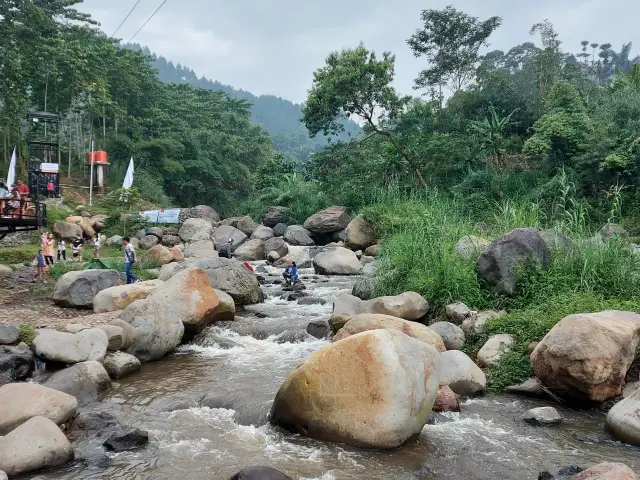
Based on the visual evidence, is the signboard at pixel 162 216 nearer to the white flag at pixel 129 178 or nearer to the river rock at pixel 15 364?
the white flag at pixel 129 178

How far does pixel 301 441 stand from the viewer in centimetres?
584

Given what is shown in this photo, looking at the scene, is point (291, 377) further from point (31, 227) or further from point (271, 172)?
point (271, 172)

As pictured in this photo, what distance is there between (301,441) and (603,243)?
22.1 feet

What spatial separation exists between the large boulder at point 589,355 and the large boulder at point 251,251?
656 inches

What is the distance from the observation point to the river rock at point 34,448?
16.5ft

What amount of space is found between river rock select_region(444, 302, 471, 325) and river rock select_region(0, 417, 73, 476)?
20.9 ft

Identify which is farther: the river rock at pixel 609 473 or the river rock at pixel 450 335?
the river rock at pixel 450 335

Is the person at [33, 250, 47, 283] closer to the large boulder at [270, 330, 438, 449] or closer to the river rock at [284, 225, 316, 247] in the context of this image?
the large boulder at [270, 330, 438, 449]

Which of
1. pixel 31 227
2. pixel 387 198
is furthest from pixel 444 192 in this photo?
pixel 31 227

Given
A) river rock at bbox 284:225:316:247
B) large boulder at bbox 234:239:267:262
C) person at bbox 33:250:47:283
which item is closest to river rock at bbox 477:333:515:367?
person at bbox 33:250:47:283

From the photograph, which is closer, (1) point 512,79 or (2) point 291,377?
(2) point 291,377

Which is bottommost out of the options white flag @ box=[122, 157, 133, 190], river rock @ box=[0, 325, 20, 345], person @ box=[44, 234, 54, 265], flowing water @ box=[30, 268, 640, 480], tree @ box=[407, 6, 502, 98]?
flowing water @ box=[30, 268, 640, 480]

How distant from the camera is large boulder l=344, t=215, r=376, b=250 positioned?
72.0 feet

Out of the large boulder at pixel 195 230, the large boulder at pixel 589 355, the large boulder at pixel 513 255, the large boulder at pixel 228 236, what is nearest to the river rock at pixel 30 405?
Result: the large boulder at pixel 589 355
